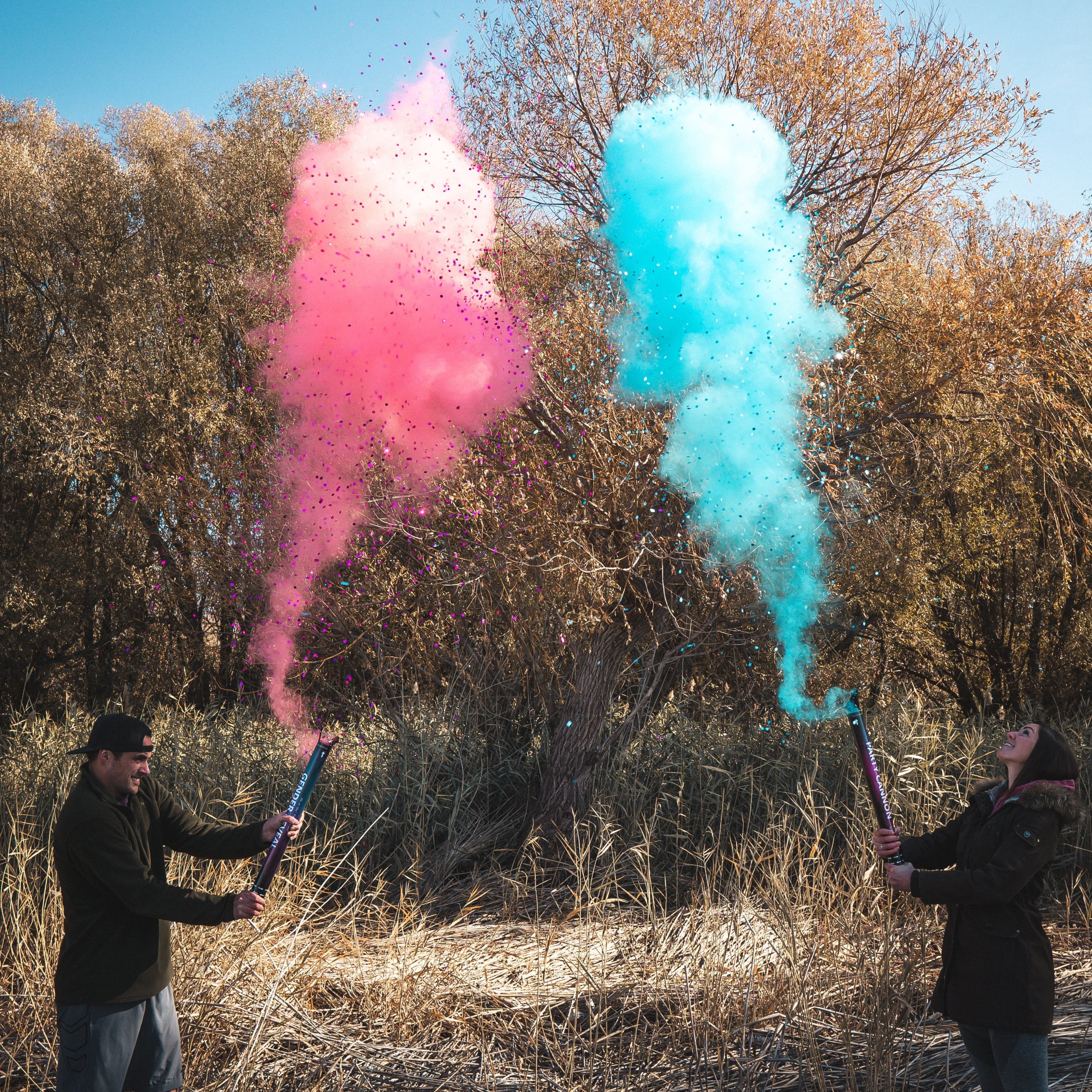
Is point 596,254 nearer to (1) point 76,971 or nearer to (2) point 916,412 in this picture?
(2) point 916,412

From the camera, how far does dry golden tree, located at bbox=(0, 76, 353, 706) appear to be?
9867 mm

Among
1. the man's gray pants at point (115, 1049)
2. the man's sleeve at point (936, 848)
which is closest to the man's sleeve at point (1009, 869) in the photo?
the man's sleeve at point (936, 848)

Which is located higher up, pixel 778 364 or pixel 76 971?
pixel 778 364

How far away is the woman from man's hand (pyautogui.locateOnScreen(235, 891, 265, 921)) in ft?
5.21

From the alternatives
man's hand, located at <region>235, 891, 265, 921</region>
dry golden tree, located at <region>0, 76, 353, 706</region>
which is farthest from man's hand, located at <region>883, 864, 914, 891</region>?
dry golden tree, located at <region>0, 76, 353, 706</region>

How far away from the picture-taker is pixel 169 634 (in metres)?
11.5

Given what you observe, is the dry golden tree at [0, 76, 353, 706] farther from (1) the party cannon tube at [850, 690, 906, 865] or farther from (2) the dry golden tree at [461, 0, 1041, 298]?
(1) the party cannon tube at [850, 690, 906, 865]

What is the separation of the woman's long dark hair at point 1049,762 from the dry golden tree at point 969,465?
3.18 m

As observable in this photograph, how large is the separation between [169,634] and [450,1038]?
30.4ft

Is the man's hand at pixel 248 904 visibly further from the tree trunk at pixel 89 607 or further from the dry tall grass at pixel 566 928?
the tree trunk at pixel 89 607

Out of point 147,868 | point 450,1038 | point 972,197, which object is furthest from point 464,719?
point 972,197

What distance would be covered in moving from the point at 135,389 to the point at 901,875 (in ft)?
31.3

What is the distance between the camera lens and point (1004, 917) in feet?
7.27

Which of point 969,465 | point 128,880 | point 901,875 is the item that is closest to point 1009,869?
point 901,875
